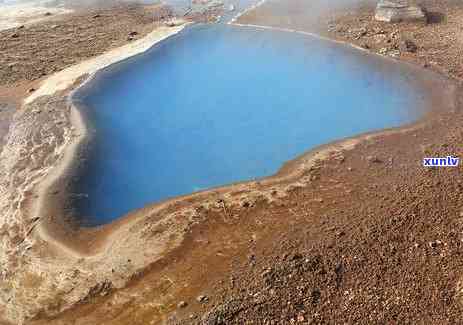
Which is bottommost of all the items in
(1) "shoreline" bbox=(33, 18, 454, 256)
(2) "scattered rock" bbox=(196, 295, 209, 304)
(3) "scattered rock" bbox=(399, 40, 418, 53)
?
(2) "scattered rock" bbox=(196, 295, 209, 304)

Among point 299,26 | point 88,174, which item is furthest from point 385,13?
point 88,174

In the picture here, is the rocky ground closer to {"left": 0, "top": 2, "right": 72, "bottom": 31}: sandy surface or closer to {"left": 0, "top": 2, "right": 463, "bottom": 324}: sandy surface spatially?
{"left": 0, "top": 2, "right": 72, "bottom": 31}: sandy surface

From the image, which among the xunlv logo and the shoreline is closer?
the shoreline

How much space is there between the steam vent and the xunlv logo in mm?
9618

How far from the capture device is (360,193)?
32.7 ft

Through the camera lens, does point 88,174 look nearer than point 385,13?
Yes

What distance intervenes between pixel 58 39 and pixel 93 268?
14.5m

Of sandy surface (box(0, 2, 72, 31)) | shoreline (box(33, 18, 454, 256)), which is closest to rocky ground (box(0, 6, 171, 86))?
sandy surface (box(0, 2, 72, 31))

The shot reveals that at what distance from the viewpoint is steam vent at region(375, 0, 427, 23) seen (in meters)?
18.4

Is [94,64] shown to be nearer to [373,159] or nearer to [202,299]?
[373,159]

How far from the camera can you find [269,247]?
28.7 ft

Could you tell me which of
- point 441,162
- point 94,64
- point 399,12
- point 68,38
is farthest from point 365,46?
point 68,38

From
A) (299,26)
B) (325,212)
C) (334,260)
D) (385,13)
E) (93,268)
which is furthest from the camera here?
(299,26)

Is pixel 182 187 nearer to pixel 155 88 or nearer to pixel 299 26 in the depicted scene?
pixel 155 88
